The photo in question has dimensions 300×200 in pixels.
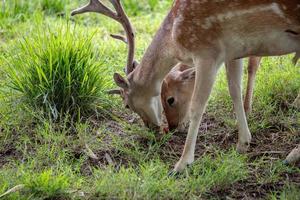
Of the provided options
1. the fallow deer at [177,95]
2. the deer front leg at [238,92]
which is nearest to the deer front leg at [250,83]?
the deer front leg at [238,92]

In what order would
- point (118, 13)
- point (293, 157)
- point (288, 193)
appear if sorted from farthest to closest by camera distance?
point (118, 13) → point (293, 157) → point (288, 193)

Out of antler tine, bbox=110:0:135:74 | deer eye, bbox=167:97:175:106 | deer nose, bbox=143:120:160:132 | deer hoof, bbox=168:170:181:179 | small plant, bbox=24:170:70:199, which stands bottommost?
deer hoof, bbox=168:170:181:179

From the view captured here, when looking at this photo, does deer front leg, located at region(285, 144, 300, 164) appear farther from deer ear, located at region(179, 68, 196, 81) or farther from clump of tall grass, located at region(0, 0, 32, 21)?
clump of tall grass, located at region(0, 0, 32, 21)

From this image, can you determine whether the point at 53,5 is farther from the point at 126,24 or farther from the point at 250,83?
the point at 250,83

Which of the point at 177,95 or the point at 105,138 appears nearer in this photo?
the point at 177,95

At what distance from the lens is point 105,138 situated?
5352mm

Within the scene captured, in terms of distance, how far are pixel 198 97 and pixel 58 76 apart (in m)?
1.29

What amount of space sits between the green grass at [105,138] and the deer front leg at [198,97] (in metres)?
0.10

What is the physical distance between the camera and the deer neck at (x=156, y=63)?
16.4 feet

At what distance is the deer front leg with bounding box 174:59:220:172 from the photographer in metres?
4.66

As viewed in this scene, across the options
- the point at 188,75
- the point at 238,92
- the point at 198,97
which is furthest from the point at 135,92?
the point at 238,92

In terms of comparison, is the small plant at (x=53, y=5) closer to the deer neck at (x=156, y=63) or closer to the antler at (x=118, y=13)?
the antler at (x=118, y=13)

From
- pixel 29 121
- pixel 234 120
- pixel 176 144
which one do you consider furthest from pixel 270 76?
pixel 29 121

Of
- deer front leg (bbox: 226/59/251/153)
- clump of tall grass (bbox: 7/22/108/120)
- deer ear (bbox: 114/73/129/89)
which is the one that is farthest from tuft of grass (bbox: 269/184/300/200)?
clump of tall grass (bbox: 7/22/108/120)
